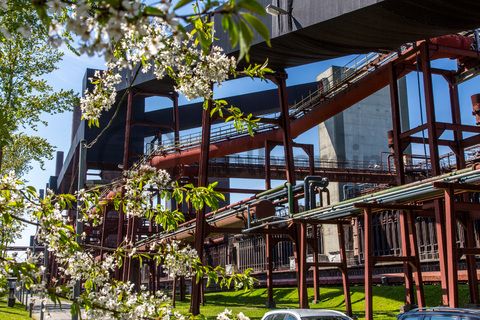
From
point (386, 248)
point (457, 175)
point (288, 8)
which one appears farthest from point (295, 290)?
point (457, 175)

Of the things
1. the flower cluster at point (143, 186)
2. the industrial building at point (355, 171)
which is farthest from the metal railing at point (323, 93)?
the flower cluster at point (143, 186)

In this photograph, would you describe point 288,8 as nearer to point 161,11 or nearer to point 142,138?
point 161,11

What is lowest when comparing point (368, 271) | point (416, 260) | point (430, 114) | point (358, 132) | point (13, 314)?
point (13, 314)

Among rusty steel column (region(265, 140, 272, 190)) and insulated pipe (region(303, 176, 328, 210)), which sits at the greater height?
rusty steel column (region(265, 140, 272, 190))

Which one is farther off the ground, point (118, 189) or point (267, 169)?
point (267, 169)

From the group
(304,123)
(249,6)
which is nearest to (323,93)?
(304,123)

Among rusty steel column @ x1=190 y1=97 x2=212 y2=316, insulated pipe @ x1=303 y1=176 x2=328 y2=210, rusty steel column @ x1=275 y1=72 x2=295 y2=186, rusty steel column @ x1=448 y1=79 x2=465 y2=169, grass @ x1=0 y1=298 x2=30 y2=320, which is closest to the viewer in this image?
insulated pipe @ x1=303 y1=176 x2=328 y2=210

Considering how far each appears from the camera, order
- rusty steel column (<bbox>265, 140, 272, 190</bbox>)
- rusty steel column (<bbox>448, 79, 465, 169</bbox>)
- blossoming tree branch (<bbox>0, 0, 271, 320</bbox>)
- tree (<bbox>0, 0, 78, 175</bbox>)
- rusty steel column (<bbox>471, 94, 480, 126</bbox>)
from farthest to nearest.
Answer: rusty steel column (<bbox>265, 140, 272, 190</bbox>)
rusty steel column (<bbox>471, 94, 480, 126</bbox>)
rusty steel column (<bbox>448, 79, 465, 169</bbox>)
tree (<bbox>0, 0, 78, 175</bbox>)
blossoming tree branch (<bbox>0, 0, 271, 320</bbox>)

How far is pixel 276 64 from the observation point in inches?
975

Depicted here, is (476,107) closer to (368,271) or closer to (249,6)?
(368,271)

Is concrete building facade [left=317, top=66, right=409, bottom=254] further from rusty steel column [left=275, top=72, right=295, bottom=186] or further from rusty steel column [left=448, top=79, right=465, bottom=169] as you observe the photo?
rusty steel column [left=275, top=72, right=295, bottom=186]

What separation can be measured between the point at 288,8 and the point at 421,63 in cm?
642

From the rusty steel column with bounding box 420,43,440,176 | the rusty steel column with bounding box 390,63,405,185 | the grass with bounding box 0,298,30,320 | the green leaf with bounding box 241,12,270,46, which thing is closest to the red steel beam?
the rusty steel column with bounding box 390,63,405,185

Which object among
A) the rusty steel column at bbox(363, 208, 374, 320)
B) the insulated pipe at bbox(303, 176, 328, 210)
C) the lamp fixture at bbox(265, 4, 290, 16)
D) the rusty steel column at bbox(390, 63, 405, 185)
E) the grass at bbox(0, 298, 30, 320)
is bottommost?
the grass at bbox(0, 298, 30, 320)
